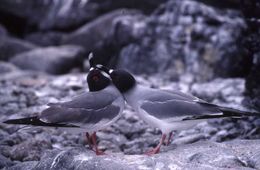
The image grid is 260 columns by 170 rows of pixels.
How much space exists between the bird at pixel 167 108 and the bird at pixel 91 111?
169 mm

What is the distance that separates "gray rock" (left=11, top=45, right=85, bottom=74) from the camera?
482 inches

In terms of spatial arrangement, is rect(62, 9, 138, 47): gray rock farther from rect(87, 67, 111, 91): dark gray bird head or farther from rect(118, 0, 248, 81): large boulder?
rect(87, 67, 111, 91): dark gray bird head

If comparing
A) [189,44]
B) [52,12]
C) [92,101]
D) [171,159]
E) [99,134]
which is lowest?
[99,134]

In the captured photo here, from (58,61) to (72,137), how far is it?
18.9 feet

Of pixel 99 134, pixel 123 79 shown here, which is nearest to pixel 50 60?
pixel 99 134

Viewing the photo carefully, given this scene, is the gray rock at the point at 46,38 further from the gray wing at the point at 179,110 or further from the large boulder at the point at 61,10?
the gray wing at the point at 179,110

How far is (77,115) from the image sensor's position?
4.89m

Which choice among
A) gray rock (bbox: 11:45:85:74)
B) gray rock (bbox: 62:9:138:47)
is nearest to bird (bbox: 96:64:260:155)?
gray rock (bbox: 11:45:85:74)

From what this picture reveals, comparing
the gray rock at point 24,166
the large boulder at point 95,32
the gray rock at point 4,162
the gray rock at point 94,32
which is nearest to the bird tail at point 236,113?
the gray rock at point 24,166

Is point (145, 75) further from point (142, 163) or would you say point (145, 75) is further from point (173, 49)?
point (142, 163)

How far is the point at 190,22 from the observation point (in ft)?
32.6

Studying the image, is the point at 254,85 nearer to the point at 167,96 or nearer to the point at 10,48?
the point at 167,96

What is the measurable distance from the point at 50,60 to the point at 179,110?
25.8 ft

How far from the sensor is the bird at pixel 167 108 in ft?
16.0
